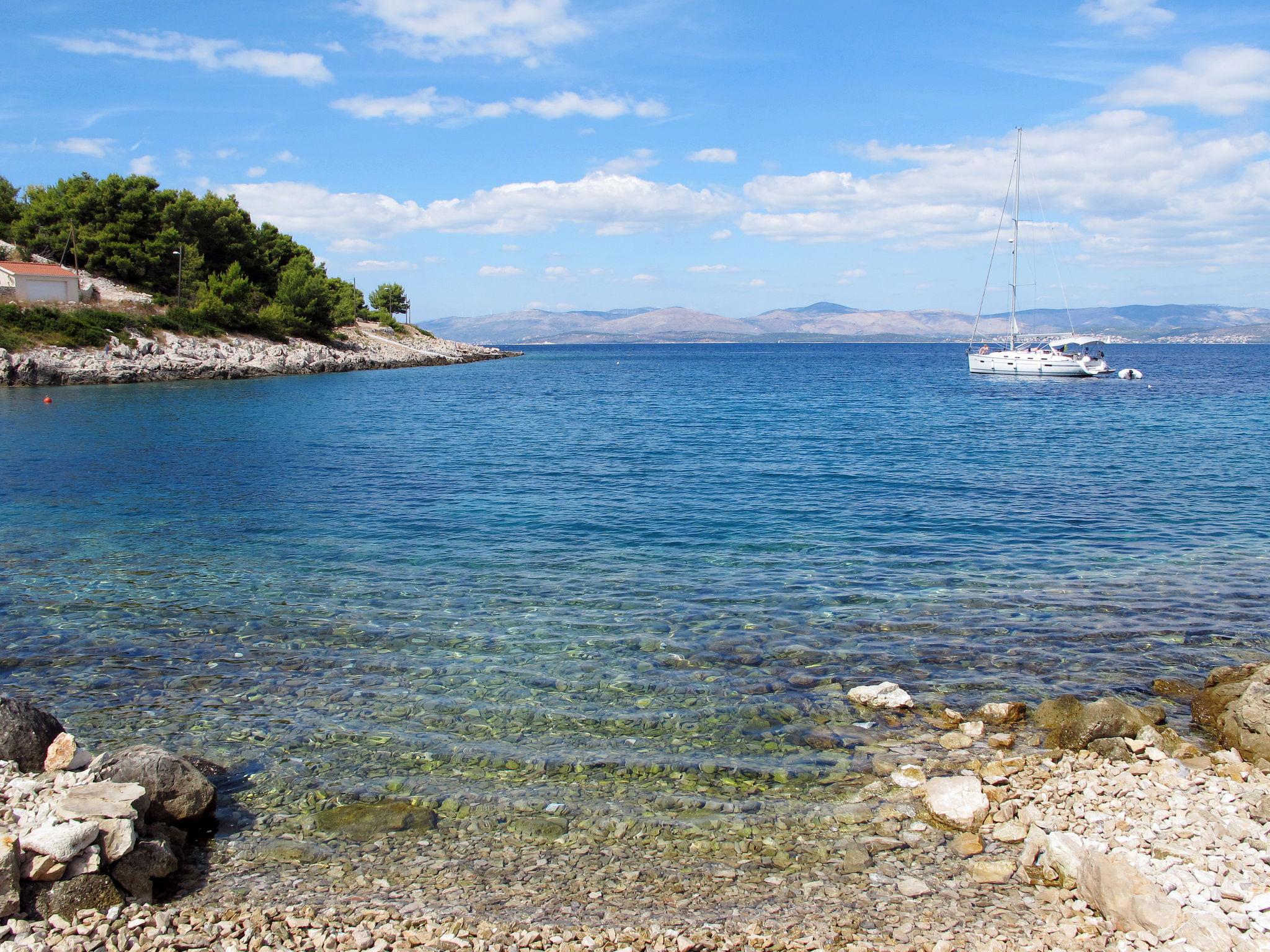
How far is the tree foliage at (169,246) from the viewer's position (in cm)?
8550

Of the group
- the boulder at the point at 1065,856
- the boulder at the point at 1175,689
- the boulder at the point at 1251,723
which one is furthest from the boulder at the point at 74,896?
the boulder at the point at 1175,689

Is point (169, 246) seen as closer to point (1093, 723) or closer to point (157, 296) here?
point (157, 296)

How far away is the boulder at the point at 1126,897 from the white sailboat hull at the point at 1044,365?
7664 cm

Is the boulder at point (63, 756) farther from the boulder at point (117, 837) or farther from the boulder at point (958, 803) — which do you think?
the boulder at point (958, 803)

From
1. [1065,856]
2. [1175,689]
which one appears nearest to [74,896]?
[1065,856]

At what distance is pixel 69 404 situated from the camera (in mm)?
47812

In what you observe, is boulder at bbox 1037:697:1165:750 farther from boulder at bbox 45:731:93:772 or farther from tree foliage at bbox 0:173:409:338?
tree foliage at bbox 0:173:409:338

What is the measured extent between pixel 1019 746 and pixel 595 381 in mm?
82745

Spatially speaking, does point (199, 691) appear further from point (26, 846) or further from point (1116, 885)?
point (1116, 885)

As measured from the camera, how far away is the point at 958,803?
8.21 metres

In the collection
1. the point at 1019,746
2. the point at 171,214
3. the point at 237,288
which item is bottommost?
the point at 1019,746

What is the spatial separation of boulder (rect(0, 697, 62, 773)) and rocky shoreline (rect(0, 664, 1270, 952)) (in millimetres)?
418

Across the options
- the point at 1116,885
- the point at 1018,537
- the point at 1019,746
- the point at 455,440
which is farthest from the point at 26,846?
the point at 455,440

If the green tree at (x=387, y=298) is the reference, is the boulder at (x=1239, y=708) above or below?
below
